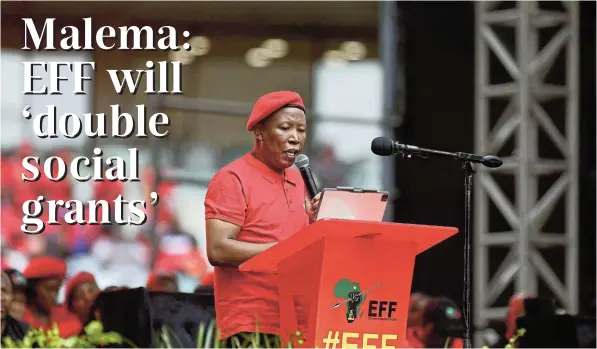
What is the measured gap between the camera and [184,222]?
38.9 feet

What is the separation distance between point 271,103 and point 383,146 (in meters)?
0.40

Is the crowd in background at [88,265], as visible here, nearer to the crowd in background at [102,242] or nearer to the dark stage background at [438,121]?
the crowd in background at [102,242]

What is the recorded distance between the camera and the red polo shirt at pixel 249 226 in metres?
3.83

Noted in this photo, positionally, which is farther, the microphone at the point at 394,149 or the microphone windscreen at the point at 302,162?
the microphone windscreen at the point at 302,162

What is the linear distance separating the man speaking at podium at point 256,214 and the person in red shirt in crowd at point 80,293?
2.52 metres

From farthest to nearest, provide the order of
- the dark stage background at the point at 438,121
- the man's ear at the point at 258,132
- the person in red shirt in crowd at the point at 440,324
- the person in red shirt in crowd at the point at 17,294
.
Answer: the dark stage background at the point at 438,121 < the person in red shirt in crowd at the point at 440,324 < the person in red shirt in crowd at the point at 17,294 < the man's ear at the point at 258,132

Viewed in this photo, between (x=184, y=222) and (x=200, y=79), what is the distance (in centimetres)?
180

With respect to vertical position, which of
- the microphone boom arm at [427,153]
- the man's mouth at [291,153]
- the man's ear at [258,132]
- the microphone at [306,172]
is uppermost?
the man's ear at [258,132]

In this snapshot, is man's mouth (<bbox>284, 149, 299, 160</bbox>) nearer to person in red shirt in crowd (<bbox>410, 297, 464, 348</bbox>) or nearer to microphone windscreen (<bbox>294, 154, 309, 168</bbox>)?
microphone windscreen (<bbox>294, 154, 309, 168</bbox>)

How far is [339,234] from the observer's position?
3.51 meters

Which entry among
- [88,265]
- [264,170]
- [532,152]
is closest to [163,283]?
[532,152]

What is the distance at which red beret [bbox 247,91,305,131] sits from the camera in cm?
383

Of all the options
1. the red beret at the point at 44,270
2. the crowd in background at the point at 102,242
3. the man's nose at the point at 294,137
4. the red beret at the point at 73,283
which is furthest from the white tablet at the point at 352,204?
the crowd in background at the point at 102,242

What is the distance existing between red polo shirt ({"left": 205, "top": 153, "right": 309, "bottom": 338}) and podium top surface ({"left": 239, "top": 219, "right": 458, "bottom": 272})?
14cm
